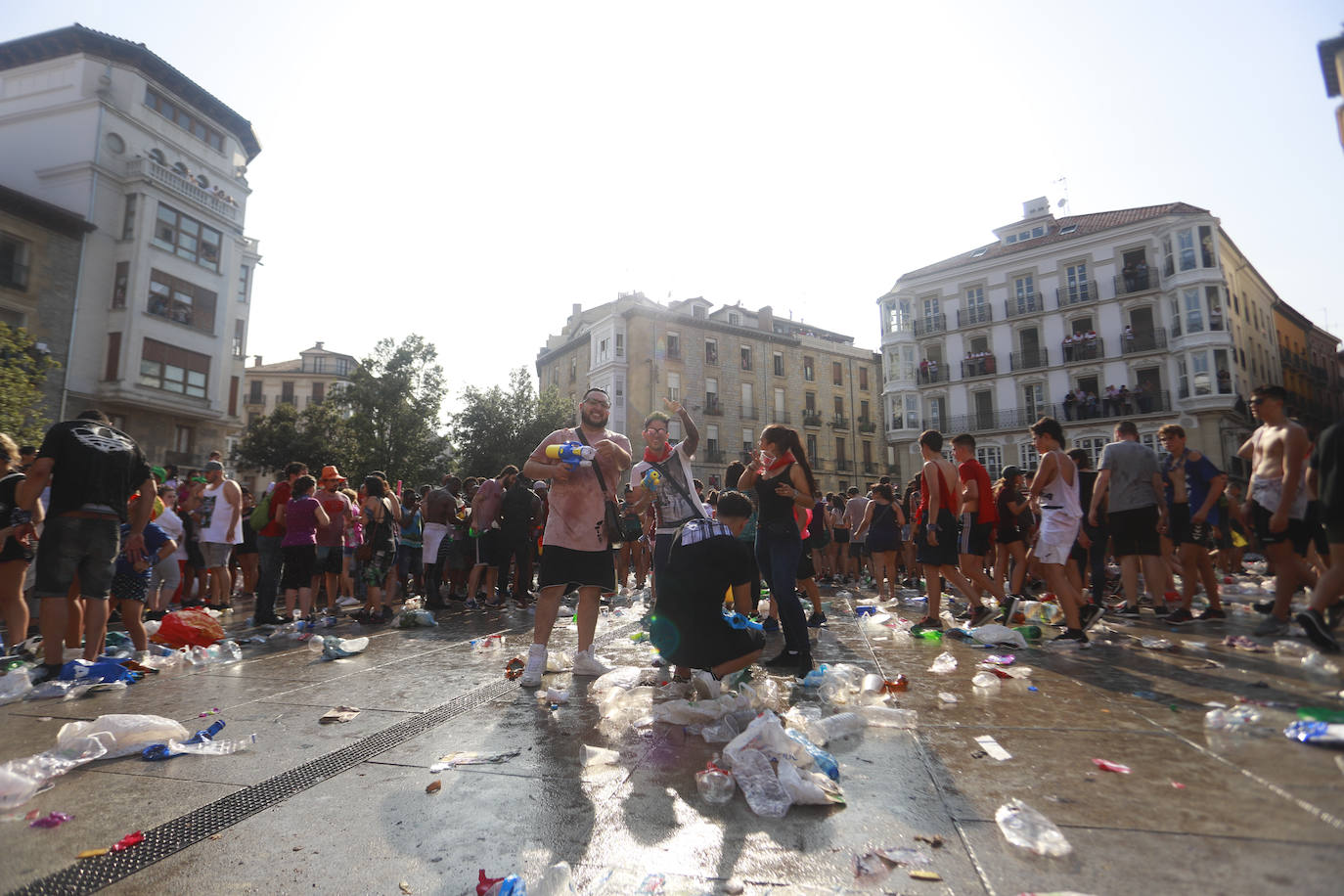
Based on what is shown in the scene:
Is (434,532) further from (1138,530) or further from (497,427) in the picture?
(497,427)

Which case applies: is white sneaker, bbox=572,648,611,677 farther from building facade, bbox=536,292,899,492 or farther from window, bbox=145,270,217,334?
building facade, bbox=536,292,899,492

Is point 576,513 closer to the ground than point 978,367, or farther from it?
Result: closer to the ground

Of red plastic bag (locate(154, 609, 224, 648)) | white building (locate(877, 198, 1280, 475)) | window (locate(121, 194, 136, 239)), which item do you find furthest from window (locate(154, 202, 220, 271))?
white building (locate(877, 198, 1280, 475))

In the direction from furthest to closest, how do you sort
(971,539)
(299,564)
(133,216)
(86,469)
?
(133,216)
(299,564)
(971,539)
(86,469)

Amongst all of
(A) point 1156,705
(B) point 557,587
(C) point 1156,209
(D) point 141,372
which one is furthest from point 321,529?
(C) point 1156,209

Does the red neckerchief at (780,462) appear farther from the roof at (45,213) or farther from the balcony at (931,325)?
the balcony at (931,325)

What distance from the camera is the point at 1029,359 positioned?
37.5 m

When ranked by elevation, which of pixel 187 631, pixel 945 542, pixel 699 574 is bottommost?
pixel 187 631

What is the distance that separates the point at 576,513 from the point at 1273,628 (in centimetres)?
532

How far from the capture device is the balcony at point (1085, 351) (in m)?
35.4

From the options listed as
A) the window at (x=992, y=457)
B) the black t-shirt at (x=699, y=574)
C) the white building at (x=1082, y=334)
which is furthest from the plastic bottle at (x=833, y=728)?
the window at (x=992, y=457)

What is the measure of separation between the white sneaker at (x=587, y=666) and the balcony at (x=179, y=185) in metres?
31.1


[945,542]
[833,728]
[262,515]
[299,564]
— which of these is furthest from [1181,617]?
[262,515]

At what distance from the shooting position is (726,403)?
45719 millimetres
